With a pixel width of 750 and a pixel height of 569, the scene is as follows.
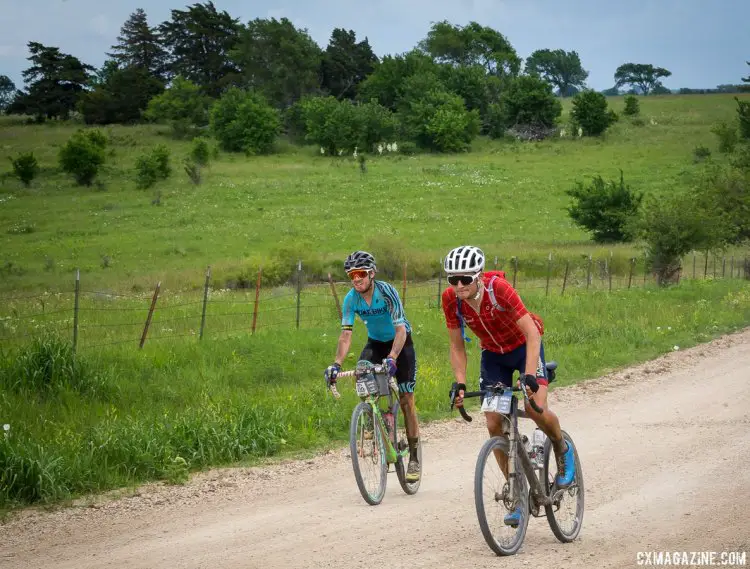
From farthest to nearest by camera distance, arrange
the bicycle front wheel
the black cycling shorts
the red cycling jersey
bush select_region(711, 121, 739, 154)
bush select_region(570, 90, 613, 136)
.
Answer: bush select_region(570, 90, 613, 136), bush select_region(711, 121, 739, 154), the black cycling shorts, the bicycle front wheel, the red cycling jersey

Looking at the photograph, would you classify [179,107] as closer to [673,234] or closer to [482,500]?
[673,234]

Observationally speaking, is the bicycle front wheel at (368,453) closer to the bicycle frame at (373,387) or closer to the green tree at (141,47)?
the bicycle frame at (373,387)

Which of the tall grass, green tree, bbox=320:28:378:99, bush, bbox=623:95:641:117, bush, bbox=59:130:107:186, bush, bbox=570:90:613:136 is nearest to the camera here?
the tall grass

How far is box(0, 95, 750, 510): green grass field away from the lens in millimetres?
11609

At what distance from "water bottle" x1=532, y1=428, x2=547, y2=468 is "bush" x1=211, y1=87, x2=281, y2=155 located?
78.3 metres

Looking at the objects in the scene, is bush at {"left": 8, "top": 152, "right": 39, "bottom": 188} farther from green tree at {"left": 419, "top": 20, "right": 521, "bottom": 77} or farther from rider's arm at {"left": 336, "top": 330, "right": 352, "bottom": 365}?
green tree at {"left": 419, "top": 20, "right": 521, "bottom": 77}

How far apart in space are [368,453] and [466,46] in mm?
132724

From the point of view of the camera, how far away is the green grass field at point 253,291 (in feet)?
38.1

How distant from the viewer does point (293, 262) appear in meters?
37.7

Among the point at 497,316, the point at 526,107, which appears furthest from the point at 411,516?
the point at 526,107

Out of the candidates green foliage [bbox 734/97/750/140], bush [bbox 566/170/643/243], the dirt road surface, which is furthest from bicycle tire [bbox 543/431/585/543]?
green foliage [bbox 734/97/750/140]

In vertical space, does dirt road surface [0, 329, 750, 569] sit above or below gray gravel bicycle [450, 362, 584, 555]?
below

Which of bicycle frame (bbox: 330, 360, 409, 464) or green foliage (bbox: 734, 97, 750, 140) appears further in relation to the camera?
green foliage (bbox: 734, 97, 750, 140)

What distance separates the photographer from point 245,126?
86188mm
